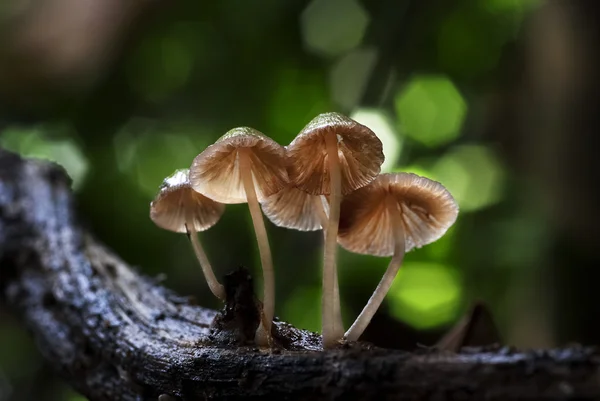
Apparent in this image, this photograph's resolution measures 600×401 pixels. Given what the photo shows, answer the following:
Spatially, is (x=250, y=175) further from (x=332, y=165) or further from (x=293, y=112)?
(x=293, y=112)

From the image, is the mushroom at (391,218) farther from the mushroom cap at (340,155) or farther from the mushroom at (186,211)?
the mushroom at (186,211)

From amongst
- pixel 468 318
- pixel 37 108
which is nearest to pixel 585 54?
pixel 468 318

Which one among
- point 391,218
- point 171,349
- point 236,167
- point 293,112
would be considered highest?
point 293,112

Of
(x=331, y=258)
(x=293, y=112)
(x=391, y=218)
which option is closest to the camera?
(x=331, y=258)

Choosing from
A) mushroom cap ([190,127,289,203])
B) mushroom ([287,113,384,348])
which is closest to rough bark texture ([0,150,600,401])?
mushroom ([287,113,384,348])

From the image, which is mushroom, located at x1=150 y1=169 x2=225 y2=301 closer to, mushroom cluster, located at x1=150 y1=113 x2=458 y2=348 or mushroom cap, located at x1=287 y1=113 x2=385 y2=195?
mushroom cluster, located at x1=150 y1=113 x2=458 y2=348

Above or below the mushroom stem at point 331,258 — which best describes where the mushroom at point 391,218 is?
above

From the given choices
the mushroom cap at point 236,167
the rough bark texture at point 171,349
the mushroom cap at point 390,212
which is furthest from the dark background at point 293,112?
the mushroom cap at point 236,167

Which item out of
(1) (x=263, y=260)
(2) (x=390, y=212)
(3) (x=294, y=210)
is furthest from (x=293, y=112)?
(1) (x=263, y=260)
